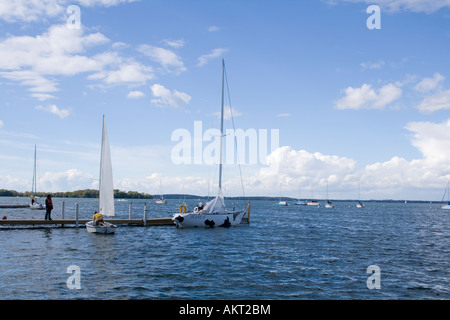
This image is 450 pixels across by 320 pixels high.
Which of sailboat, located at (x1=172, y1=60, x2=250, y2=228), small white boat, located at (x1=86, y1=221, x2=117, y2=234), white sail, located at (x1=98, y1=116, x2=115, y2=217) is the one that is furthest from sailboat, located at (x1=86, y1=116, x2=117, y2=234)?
sailboat, located at (x1=172, y1=60, x2=250, y2=228)

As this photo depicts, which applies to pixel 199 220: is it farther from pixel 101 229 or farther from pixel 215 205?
pixel 101 229

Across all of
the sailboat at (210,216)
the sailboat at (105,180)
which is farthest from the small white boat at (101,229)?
the sailboat at (210,216)

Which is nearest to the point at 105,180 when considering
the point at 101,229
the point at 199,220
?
the point at 101,229

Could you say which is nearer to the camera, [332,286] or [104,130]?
[332,286]

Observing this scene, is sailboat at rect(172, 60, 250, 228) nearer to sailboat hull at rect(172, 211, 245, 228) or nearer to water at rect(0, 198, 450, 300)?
sailboat hull at rect(172, 211, 245, 228)

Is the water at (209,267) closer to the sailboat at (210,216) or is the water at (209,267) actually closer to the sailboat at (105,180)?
the sailboat at (105,180)

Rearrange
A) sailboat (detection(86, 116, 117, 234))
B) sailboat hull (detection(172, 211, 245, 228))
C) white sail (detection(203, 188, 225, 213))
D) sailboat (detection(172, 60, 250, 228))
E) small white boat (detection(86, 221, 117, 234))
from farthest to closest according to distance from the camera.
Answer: white sail (detection(203, 188, 225, 213)) → sailboat (detection(172, 60, 250, 228)) → sailboat hull (detection(172, 211, 245, 228)) → sailboat (detection(86, 116, 117, 234)) → small white boat (detection(86, 221, 117, 234))

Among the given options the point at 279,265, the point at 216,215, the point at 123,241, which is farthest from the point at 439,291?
the point at 216,215

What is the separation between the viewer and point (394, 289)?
59.1 feet
